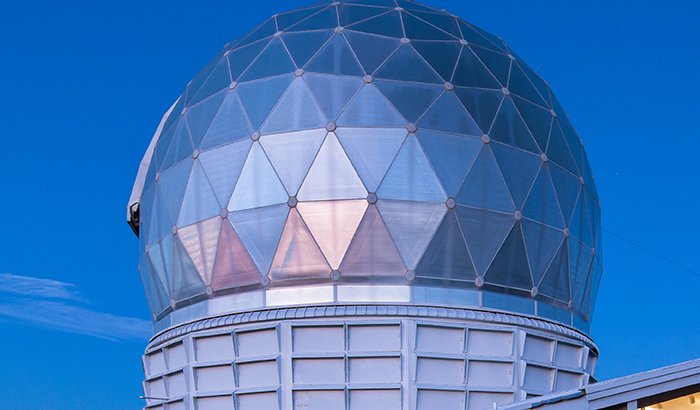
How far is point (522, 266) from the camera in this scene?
21203mm

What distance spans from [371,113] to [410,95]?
1058 mm

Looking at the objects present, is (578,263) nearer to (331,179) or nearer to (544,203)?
(544,203)

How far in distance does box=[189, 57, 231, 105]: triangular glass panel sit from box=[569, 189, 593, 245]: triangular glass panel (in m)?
9.05

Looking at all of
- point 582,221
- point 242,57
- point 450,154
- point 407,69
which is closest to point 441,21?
point 407,69

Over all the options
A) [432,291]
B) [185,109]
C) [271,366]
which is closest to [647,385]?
[432,291]

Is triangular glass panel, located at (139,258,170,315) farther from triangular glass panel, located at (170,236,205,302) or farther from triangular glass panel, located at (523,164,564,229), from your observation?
triangular glass panel, located at (523,164,564,229)

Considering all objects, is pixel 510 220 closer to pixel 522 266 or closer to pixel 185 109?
pixel 522 266

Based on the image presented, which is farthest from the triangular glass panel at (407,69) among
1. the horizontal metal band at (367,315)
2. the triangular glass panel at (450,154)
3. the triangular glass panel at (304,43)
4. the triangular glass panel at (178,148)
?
the horizontal metal band at (367,315)

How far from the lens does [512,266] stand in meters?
21.0

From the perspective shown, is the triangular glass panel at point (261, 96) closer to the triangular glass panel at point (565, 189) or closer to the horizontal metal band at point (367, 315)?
the horizontal metal band at point (367, 315)

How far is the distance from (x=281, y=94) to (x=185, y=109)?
132 inches

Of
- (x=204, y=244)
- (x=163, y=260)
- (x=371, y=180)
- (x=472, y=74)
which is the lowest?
(x=204, y=244)

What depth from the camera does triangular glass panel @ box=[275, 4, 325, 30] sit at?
24000 millimetres

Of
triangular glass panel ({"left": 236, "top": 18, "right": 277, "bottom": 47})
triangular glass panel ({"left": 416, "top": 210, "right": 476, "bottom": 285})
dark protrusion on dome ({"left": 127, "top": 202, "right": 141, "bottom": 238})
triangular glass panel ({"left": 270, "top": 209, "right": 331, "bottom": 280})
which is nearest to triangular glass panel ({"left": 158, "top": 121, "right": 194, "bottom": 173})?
triangular glass panel ({"left": 236, "top": 18, "right": 277, "bottom": 47})
